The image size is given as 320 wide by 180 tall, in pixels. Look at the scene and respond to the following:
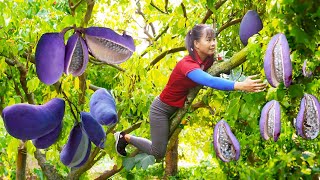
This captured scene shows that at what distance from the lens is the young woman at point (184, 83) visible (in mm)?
1426

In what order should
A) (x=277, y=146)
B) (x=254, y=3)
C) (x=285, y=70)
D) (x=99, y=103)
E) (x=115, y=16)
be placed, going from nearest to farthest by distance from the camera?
(x=285, y=70), (x=99, y=103), (x=254, y=3), (x=277, y=146), (x=115, y=16)

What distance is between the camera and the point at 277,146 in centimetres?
229

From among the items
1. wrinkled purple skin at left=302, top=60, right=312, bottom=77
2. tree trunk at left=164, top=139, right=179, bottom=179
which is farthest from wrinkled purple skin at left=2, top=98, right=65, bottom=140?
tree trunk at left=164, top=139, right=179, bottom=179

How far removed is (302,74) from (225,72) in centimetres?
34

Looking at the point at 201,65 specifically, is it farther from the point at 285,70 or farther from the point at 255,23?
the point at 285,70

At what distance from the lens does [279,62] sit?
2.67 ft

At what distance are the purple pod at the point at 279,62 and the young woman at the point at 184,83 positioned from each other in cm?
46

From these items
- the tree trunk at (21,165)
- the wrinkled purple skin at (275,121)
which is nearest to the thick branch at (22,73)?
the tree trunk at (21,165)

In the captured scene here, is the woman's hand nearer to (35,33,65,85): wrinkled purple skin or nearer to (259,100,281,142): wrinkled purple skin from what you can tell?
(259,100,281,142): wrinkled purple skin

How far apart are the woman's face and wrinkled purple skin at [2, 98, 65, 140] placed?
32.1 inches

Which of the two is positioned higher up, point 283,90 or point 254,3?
point 254,3

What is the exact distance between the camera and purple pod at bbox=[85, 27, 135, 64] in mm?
841

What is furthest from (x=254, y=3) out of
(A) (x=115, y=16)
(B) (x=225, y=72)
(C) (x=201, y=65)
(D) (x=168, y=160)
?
(D) (x=168, y=160)

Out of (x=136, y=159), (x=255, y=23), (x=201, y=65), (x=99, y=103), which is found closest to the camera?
(x=99, y=103)
